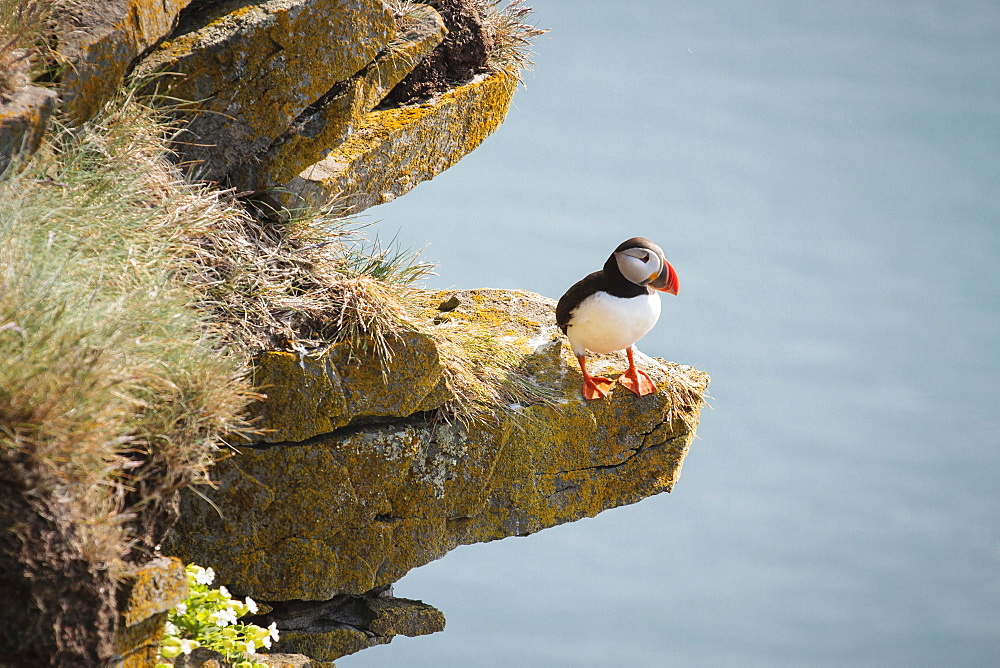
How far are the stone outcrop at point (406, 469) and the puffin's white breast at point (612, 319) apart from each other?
2.00ft

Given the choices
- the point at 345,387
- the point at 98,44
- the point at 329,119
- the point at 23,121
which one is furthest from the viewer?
the point at 329,119

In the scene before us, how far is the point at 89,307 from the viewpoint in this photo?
398 centimetres

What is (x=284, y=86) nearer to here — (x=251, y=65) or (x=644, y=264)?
(x=251, y=65)

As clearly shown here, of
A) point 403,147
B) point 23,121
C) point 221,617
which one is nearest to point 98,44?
point 23,121

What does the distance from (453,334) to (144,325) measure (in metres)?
2.61

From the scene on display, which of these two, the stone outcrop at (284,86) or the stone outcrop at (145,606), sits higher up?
the stone outcrop at (284,86)

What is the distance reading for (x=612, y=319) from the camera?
19.5ft

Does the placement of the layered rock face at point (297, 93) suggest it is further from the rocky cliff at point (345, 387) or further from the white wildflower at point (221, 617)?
the white wildflower at point (221, 617)

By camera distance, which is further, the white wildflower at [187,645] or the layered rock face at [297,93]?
the layered rock face at [297,93]

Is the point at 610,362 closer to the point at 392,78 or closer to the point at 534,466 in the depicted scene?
the point at 534,466

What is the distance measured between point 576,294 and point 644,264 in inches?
20.2

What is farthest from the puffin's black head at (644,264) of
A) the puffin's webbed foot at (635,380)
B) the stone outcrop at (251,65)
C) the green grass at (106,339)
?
the green grass at (106,339)

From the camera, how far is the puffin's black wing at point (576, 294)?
239 inches

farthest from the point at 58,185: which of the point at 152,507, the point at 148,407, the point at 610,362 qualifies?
the point at 610,362
